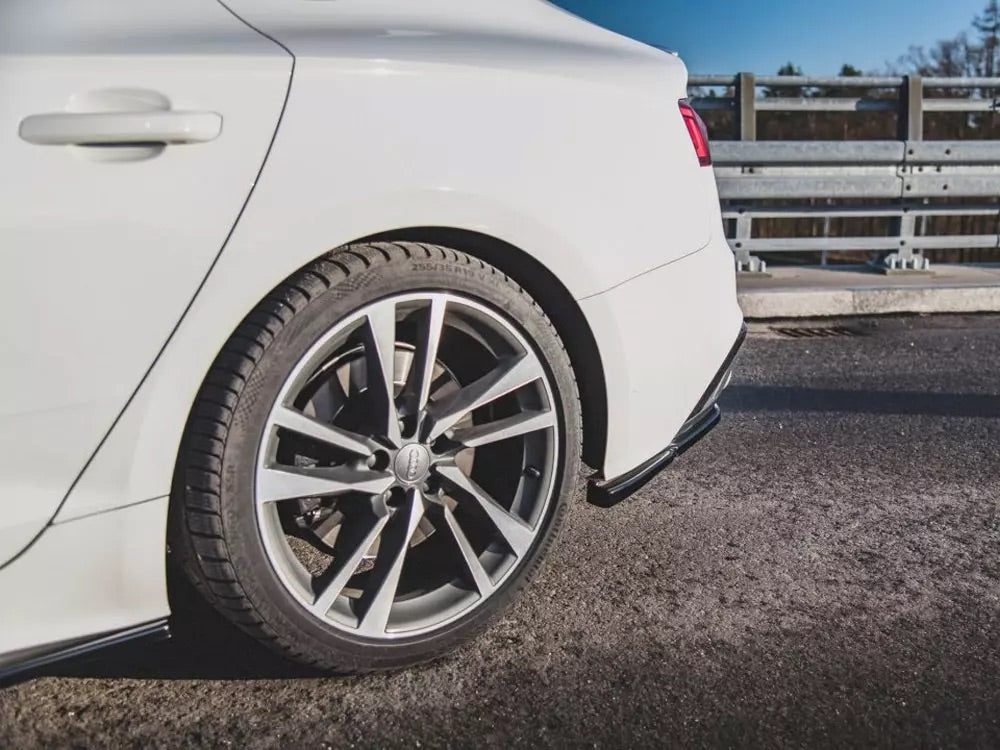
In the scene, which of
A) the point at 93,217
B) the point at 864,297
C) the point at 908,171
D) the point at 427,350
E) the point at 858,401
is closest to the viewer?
the point at 93,217

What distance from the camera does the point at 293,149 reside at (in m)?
1.97

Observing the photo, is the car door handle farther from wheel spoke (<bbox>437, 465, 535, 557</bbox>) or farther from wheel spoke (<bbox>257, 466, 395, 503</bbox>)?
wheel spoke (<bbox>437, 465, 535, 557</bbox>)

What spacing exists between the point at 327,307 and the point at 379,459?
0.34 m

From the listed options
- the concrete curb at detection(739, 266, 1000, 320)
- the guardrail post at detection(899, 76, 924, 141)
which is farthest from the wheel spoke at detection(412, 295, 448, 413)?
the guardrail post at detection(899, 76, 924, 141)

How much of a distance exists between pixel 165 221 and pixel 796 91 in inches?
313

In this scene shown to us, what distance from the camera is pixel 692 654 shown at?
2.41 metres

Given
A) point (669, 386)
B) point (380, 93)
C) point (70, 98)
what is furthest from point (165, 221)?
point (669, 386)

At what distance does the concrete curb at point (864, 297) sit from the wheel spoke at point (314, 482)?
180 inches

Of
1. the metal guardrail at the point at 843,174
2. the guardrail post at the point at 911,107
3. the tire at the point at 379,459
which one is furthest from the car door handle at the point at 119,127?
the guardrail post at the point at 911,107

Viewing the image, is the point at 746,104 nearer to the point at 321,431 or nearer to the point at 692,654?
the point at 692,654

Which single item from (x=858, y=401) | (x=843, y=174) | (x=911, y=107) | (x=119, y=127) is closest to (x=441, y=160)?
(x=119, y=127)

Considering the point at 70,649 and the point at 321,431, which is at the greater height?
the point at 321,431

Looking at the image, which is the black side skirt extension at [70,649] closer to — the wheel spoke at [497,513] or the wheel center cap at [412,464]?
the wheel center cap at [412,464]

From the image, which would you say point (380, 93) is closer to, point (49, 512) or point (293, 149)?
point (293, 149)
